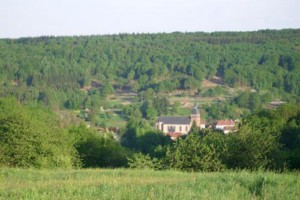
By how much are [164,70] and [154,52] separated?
24.2 m

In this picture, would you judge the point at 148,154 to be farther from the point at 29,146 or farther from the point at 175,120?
the point at 175,120

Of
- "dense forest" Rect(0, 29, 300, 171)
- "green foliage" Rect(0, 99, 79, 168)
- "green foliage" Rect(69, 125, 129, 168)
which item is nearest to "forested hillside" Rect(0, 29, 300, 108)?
"dense forest" Rect(0, 29, 300, 171)

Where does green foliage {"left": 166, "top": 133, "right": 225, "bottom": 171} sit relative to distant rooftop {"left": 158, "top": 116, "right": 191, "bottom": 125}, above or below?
above

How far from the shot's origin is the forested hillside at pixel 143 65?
133m

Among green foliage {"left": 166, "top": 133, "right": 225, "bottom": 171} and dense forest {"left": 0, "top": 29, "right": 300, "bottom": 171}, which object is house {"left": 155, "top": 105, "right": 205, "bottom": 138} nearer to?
dense forest {"left": 0, "top": 29, "right": 300, "bottom": 171}

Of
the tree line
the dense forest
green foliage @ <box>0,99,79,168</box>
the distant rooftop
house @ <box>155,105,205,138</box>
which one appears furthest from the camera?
the distant rooftop

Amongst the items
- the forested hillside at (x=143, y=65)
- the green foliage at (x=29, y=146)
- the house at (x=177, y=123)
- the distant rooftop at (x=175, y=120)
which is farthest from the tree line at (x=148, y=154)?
the forested hillside at (x=143, y=65)

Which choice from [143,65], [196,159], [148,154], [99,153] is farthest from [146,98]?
[196,159]

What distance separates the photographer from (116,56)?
595ft

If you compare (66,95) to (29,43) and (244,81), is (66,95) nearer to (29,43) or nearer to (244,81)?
(244,81)

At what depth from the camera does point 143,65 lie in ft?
545

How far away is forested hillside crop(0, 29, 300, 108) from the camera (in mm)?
133250

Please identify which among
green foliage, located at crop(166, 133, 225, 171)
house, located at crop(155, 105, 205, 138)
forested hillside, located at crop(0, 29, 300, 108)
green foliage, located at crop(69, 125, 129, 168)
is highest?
green foliage, located at crop(166, 133, 225, 171)

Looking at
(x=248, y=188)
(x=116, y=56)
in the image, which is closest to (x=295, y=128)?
(x=248, y=188)
